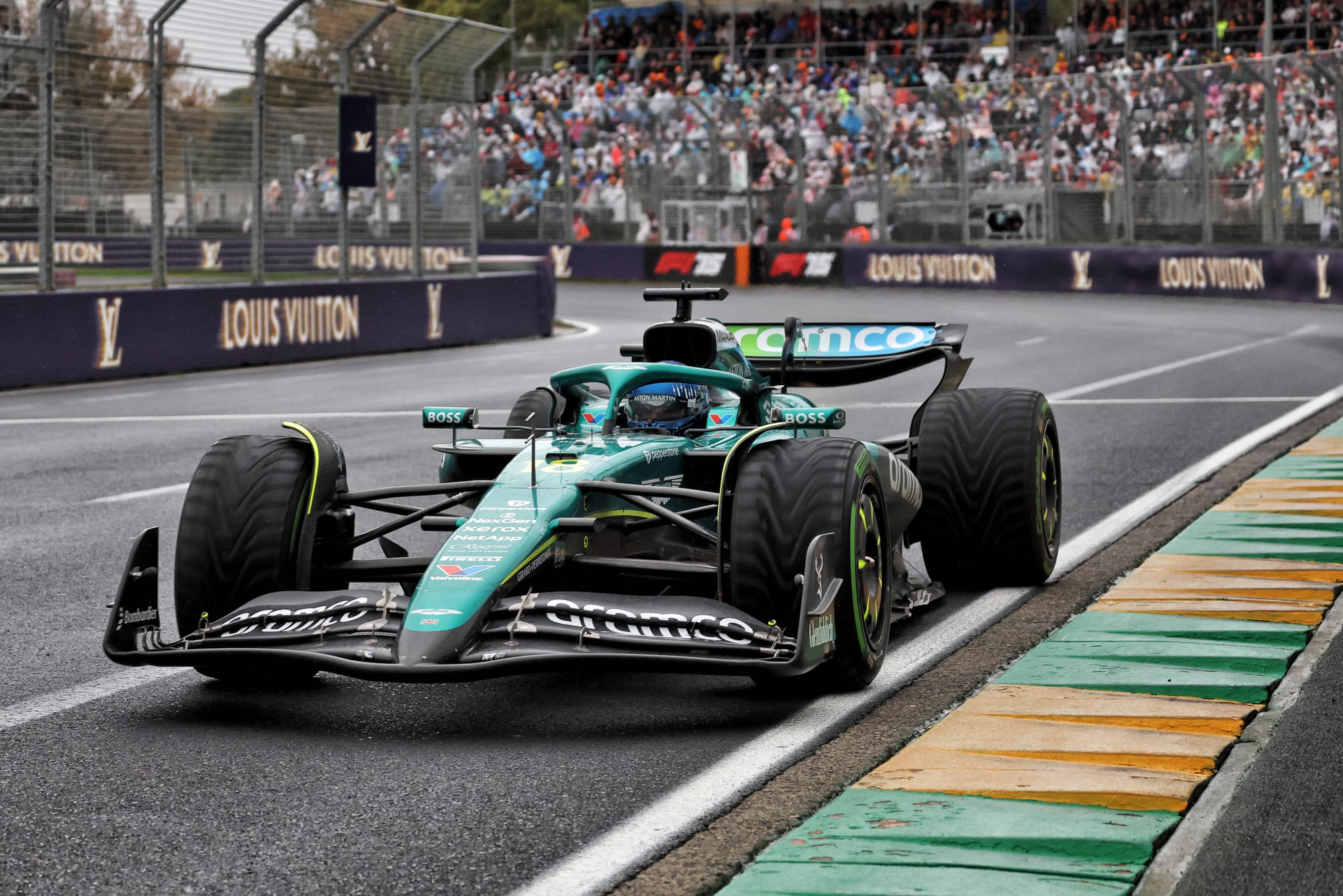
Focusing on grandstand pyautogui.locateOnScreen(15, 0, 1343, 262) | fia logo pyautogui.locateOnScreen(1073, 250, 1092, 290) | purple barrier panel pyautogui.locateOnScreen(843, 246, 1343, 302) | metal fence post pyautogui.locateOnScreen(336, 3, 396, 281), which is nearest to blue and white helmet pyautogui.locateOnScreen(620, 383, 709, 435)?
grandstand pyautogui.locateOnScreen(15, 0, 1343, 262)

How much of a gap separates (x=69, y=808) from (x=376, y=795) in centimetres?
73

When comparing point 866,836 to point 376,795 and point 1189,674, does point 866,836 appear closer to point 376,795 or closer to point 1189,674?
point 376,795

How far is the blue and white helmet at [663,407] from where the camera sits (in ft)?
22.2

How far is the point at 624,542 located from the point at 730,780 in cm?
157

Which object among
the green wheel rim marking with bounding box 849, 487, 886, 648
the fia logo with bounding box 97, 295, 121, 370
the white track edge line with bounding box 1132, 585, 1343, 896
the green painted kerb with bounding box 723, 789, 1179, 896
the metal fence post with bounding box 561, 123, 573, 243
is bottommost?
the green painted kerb with bounding box 723, 789, 1179, 896

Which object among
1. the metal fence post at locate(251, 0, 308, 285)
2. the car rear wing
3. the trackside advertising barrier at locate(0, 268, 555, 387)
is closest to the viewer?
the car rear wing

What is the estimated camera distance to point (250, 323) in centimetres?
1970

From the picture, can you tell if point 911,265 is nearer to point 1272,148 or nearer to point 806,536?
point 1272,148

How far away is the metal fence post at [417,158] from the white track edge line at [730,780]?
1678 cm

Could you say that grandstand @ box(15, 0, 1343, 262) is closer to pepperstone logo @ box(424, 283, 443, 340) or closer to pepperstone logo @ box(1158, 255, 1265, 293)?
pepperstone logo @ box(1158, 255, 1265, 293)

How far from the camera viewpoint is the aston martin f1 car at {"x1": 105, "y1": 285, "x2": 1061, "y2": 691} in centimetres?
510

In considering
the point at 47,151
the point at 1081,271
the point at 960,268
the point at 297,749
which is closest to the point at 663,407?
the point at 297,749

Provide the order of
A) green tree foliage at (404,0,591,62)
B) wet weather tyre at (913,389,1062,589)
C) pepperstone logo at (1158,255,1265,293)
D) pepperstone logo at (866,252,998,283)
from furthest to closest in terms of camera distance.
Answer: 1. green tree foliage at (404,0,591,62)
2. pepperstone logo at (866,252,998,283)
3. pepperstone logo at (1158,255,1265,293)
4. wet weather tyre at (913,389,1062,589)

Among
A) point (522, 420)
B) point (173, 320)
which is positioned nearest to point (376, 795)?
point (522, 420)
